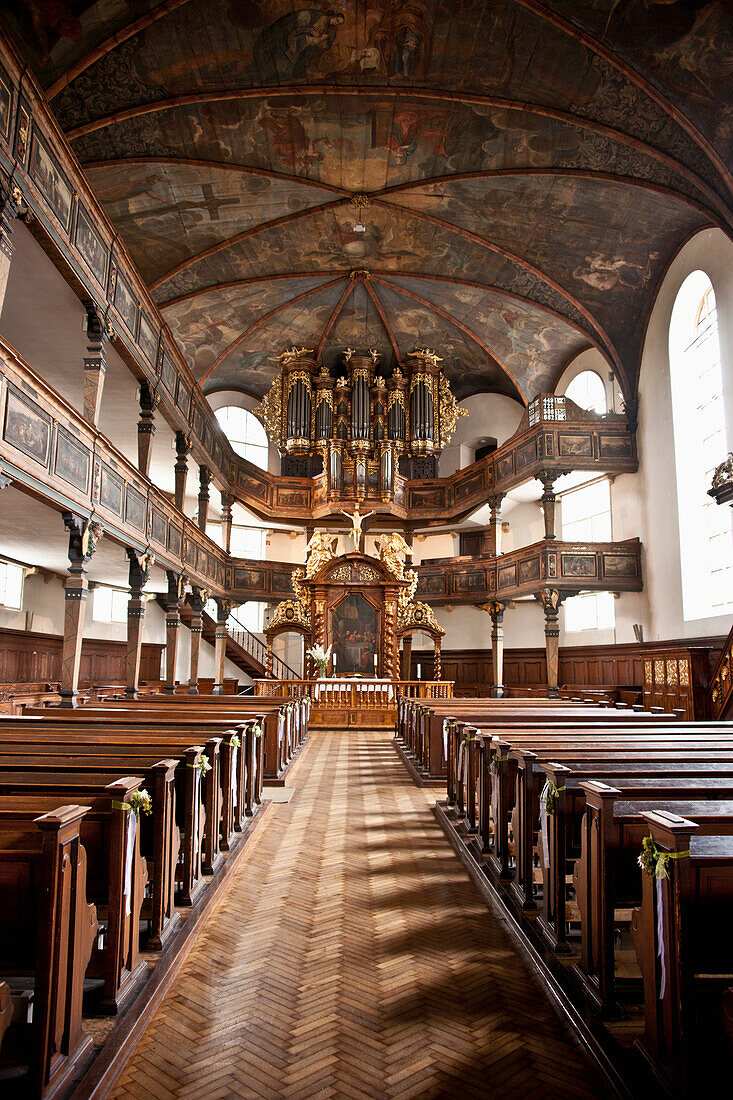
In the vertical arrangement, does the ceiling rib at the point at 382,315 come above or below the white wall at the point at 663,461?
above

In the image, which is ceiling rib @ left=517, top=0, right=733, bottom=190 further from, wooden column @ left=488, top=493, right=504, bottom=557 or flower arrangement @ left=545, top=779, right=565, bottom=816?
flower arrangement @ left=545, top=779, right=565, bottom=816

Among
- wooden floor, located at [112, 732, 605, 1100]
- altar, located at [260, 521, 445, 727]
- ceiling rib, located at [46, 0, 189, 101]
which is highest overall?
ceiling rib, located at [46, 0, 189, 101]

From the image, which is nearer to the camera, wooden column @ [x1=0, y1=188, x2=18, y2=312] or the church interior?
the church interior

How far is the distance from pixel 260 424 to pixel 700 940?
82.7 feet

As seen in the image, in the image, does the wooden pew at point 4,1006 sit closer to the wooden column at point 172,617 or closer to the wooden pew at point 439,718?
the wooden pew at point 439,718

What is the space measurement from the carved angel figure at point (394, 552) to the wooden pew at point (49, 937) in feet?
65.0

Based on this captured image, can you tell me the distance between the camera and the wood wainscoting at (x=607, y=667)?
498 inches

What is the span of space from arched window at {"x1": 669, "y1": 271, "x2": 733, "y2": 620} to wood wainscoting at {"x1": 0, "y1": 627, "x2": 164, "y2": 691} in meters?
15.5

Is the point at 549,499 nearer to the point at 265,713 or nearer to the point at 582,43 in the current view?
the point at 582,43

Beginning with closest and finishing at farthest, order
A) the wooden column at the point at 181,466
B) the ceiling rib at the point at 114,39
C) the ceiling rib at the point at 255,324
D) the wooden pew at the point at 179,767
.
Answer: the wooden pew at the point at 179,767 → the ceiling rib at the point at 114,39 → the wooden column at the point at 181,466 → the ceiling rib at the point at 255,324

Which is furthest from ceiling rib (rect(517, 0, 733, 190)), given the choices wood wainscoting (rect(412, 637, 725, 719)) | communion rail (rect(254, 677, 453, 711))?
communion rail (rect(254, 677, 453, 711))

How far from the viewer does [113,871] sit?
10.7ft

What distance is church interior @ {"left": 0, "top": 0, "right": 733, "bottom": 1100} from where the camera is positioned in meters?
3.11

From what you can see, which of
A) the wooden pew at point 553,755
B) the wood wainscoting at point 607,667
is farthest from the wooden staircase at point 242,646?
the wooden pew at point 553,755
